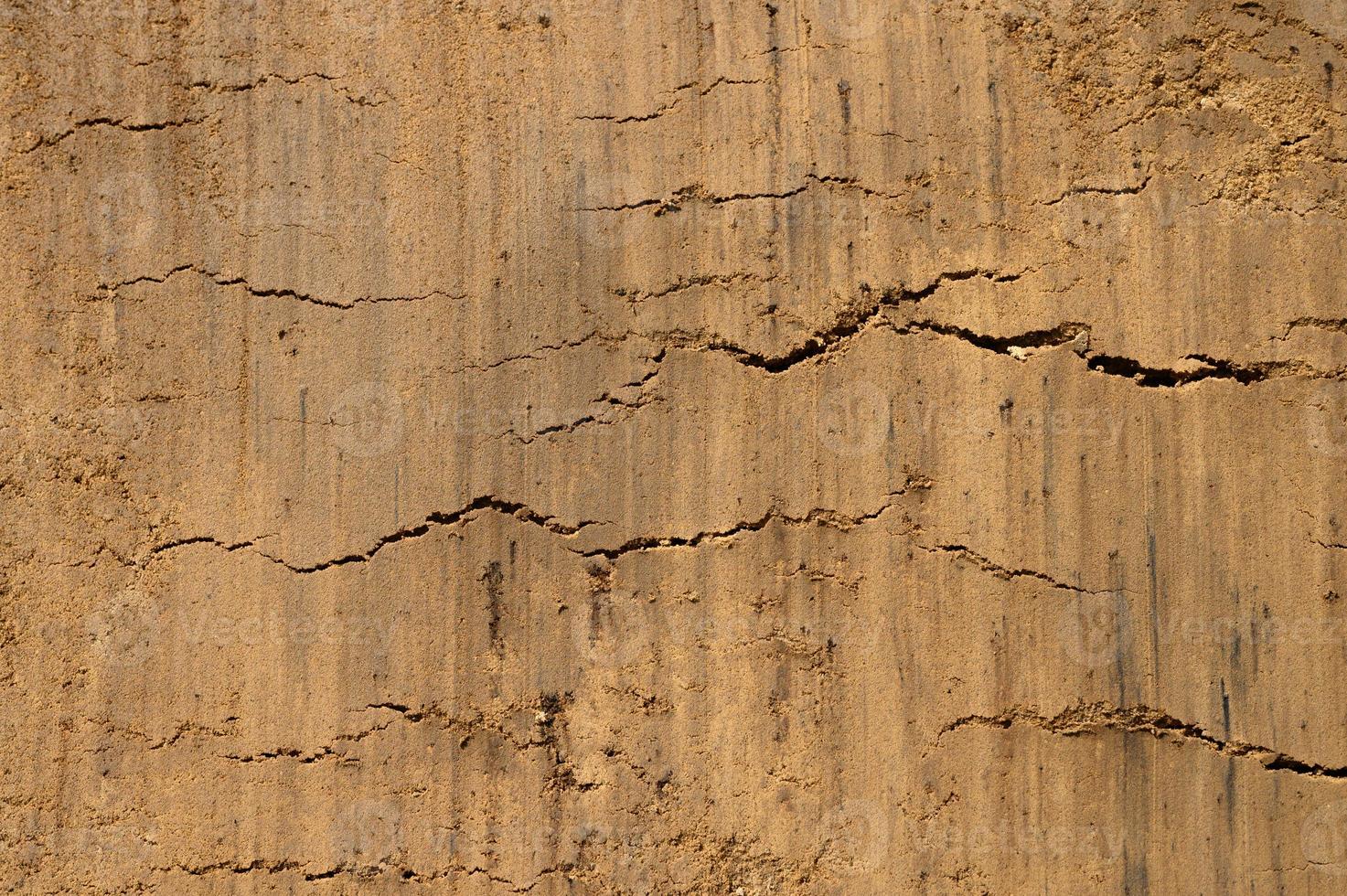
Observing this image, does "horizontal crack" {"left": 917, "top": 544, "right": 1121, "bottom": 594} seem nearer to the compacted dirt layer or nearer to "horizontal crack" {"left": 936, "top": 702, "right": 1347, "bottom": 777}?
the compacted dirt layer

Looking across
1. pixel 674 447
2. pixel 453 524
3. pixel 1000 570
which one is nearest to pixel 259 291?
pixel 453 524

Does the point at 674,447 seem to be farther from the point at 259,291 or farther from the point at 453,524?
the point at 259,291

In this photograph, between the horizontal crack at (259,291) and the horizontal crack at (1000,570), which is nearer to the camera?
the horizontal crack at (1000,570)

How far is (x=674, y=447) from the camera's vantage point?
209 cm

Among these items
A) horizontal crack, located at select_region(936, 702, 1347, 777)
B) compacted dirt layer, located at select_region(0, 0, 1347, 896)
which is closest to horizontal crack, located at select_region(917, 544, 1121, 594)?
compacted dirt layer, located at select_region(0, 0, 1347, 896)

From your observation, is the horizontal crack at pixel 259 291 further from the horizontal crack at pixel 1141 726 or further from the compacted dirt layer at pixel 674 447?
the horizontal crack at pixel 1141 726

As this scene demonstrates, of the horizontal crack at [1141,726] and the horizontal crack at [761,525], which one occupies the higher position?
the horizontal crack at [761,525]

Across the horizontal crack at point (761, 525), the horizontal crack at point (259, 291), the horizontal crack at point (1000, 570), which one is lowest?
the horizontal crack at point (1000, 570)

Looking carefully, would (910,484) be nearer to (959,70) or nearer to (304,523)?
(959,70)

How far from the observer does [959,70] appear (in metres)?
2.11

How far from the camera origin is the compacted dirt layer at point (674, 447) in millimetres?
2016

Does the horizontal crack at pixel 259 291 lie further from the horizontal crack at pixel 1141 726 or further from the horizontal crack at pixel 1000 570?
the horizontal crack at pixel 1141 726

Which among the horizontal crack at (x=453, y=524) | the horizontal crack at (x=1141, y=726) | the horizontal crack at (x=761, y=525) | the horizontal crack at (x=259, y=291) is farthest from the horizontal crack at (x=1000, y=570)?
the horizontal crack at (x=259, y=291)

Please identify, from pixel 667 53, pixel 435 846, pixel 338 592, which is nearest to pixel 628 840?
pixel 435 846
